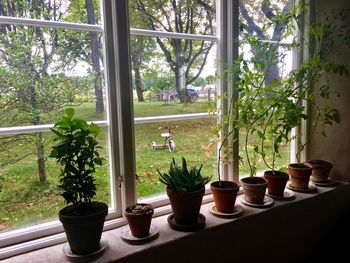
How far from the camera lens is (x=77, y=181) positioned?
1153 millimetres

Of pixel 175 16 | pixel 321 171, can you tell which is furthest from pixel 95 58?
pixel 321 171

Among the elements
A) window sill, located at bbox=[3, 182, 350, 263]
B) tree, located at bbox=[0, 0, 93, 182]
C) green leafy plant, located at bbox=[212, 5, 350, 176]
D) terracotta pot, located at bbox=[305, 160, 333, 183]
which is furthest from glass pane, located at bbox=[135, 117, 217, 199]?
terracotta pot, located at bbox=[305, 160, 333, 183]

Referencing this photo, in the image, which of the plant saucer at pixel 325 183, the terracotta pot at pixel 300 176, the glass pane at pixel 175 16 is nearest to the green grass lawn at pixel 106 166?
the terracotta pot at pixel 300 176

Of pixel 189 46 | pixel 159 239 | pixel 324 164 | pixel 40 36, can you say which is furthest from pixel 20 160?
pixel 324 164

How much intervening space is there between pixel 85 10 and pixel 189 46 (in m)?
Answer: 0.60

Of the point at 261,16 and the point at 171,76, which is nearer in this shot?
the point at 171,76

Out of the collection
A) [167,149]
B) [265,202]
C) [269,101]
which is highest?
[269,101]

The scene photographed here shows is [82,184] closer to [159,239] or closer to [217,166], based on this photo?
[159,239]

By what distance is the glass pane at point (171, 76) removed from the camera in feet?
5.00

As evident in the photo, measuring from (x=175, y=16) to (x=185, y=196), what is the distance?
1.00 meters

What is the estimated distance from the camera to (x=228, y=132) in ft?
5.83

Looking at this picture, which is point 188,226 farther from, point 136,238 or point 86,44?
point 86,44

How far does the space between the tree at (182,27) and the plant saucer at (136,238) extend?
2.48 ft

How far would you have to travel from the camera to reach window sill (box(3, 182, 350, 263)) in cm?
124
